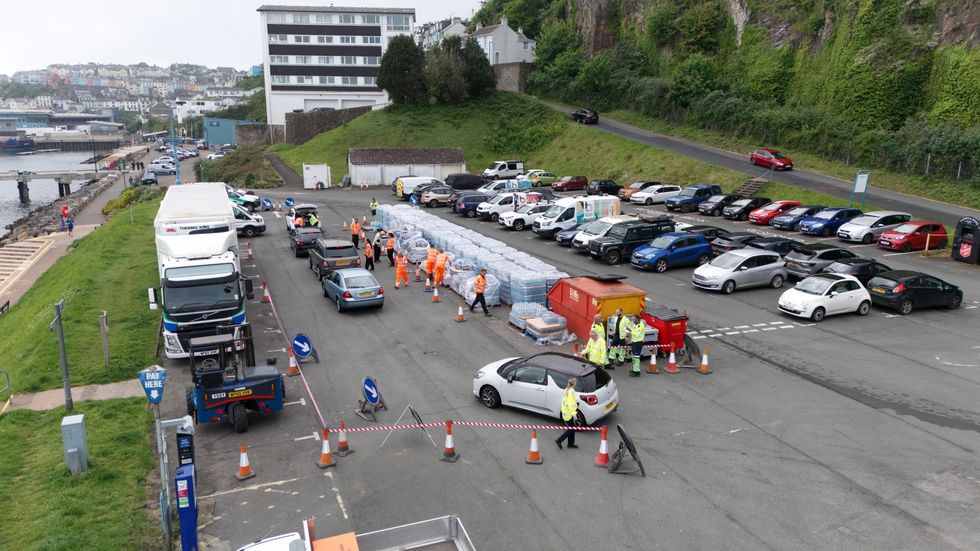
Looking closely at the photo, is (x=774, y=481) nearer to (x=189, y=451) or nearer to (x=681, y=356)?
(x=681, y=356)

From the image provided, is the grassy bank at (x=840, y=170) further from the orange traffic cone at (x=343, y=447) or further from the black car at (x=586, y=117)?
the orange traffic cone at (x=343, y=447)

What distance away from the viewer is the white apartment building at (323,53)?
276 feet

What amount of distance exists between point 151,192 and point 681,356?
53.8 meters

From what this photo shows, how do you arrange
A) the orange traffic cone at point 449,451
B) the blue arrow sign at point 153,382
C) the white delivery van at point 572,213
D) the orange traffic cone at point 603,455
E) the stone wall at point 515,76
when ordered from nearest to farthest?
the blue arrow sign at point 153,382 → the orange traffic cone at point 603,455 → the orange traffic cone at point 449,451 → the white delivery van at point 572,213 → the stone wall at point 515,76

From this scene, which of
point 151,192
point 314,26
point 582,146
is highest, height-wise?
point 314,26

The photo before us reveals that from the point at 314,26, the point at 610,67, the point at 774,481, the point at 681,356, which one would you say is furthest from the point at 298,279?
the point at 314,26

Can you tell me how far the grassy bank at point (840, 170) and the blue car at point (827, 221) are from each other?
897cm

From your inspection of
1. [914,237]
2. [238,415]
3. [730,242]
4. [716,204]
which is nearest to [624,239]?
[730,242]

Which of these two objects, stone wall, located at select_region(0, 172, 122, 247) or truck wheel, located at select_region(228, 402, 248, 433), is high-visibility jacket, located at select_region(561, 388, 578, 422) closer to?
truck wheel, located at select_region(228, 402, 248, 433)

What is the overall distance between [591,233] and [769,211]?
1214cm

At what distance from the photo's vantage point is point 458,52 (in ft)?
220

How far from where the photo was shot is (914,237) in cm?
2998

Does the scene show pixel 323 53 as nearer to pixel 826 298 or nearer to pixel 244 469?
pixel 826 298

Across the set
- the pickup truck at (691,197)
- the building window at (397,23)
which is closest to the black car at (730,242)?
the pickup truck at (691,197)
